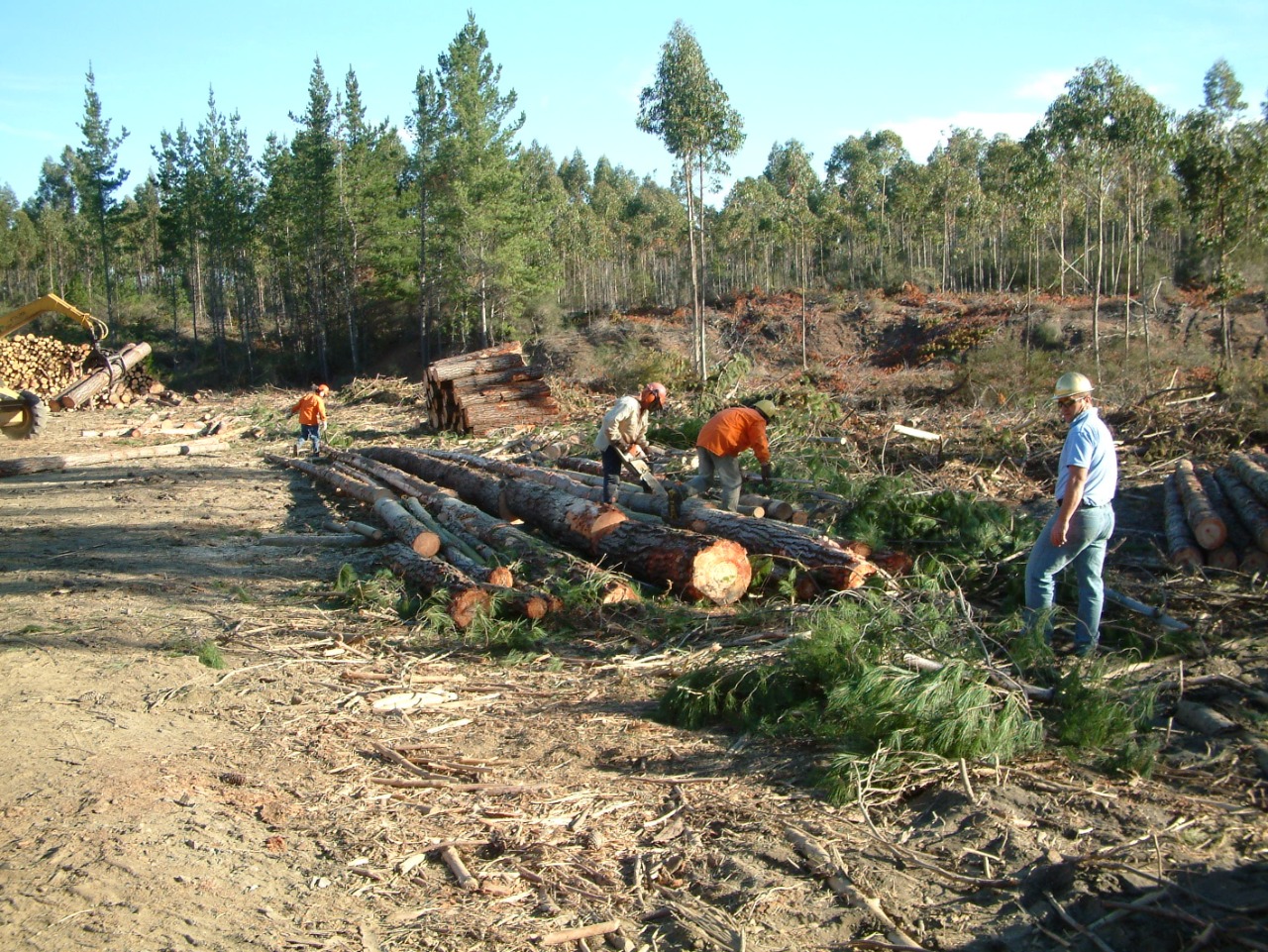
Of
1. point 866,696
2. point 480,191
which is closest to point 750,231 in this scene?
point 480,191

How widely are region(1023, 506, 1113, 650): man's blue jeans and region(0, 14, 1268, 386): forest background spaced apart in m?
19.1

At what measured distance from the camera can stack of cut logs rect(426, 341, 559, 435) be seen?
17875 millimetres

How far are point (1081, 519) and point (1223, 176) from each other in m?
21.3

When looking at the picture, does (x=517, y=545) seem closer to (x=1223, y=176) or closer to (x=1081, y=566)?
(x=1081, y=566)

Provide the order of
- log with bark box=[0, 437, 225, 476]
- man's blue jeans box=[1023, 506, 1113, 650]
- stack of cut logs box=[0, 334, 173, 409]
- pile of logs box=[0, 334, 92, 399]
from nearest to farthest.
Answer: man's blue jeans box=[1023, 506, 1113, 650] → log with bark box=[0, 437, 225, 476] → stack of cut logs box=[0, 334, 173, 409] → pile of logs box=[0, 334, 92, 399]

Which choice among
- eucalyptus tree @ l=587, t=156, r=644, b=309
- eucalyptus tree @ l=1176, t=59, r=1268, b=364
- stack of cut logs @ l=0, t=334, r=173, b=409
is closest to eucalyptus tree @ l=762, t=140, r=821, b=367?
eucalyptus tree @ l=587, t=156, r=644, b=309

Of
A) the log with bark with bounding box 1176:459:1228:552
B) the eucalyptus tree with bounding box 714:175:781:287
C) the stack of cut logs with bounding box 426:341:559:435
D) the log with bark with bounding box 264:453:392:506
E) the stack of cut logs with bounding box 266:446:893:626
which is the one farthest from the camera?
the eucalyptus tree with bounding box 714:175:781:287

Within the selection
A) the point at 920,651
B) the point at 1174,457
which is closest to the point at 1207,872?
the point at 920,651

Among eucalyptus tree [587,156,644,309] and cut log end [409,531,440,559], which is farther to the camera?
eucalyptus tree [587,156,644,309]

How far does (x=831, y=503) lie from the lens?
9664mm

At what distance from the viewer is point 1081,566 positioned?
580 cm

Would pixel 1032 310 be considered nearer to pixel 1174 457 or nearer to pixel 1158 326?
pixel 1158 326

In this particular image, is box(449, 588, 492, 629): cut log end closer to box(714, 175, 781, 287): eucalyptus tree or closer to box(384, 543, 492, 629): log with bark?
box(384, 543, 492, 629): log with bark

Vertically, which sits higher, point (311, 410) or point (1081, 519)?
point (311, 410)
